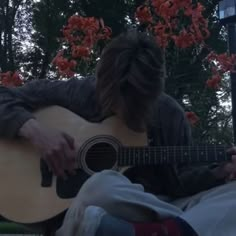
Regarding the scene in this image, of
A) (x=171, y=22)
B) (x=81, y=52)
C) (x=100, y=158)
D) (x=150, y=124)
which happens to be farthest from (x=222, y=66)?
(x=100, y=158)

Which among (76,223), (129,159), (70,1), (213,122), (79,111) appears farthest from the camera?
(70,1)

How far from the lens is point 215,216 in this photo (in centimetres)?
161

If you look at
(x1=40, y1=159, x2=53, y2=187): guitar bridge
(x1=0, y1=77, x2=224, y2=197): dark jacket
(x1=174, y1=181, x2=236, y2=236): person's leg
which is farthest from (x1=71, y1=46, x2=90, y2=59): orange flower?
(x1=174, y1=181, x2=236, y2=236): person's leg

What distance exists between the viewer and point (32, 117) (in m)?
2.26

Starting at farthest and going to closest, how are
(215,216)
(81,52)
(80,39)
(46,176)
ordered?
(80,39), (81,52), (46,176), (215,216)

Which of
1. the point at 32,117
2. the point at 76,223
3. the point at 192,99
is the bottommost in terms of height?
the point at 76,223

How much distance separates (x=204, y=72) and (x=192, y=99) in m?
2.01

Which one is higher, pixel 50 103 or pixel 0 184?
pixel 50 103

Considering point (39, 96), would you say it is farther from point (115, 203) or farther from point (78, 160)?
point (115, 203)

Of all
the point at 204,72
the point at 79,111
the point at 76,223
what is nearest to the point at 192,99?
the point at 204,72

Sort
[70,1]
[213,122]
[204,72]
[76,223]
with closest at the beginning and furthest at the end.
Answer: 1. [76,223]
2. [213,122]
3. [204,72]
4. [70,1]

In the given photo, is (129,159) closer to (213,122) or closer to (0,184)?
(0,184)

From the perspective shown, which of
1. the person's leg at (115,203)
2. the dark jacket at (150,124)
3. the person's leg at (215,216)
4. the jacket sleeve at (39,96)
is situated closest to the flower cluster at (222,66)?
the dark jacket at (150,124)

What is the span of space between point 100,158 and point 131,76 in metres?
0.32
